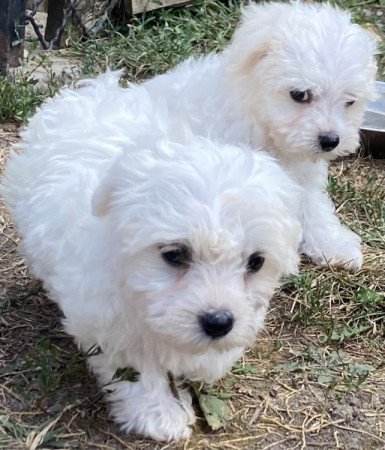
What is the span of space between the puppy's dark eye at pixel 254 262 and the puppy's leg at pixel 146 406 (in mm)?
574

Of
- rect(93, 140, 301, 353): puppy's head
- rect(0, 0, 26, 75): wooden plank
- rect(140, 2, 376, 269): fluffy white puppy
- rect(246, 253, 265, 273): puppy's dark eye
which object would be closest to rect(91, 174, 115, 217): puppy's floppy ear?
rect(93, 140, 301, 353): puppy's head

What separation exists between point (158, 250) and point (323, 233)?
6.73 ft

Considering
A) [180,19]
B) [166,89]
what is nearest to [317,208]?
[166,89]

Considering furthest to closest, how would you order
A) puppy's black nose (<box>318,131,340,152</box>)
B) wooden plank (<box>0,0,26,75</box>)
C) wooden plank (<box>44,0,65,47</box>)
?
wooden plank (<box>44,0,65,47</box>), wooden plank (<box>0,0,26,75</box>), puppy's black nose (<box>318,131,340,152</box>)

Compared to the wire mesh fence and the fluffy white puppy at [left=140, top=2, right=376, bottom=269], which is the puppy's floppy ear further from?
the wire mesh fence

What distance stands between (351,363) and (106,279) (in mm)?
1309

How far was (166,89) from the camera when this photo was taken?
4.43 meters

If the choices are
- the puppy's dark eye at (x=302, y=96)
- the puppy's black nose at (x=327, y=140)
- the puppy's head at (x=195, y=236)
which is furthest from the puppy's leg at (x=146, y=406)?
the puppy's dark eye at (x=302, y=96)

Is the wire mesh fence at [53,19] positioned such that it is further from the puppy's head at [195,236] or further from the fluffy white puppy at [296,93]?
the puppy's head at [195,236]

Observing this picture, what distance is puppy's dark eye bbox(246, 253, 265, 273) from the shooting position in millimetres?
2698

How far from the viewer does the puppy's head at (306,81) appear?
13.4 feet

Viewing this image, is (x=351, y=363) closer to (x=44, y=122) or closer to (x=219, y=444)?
(x=219, y=444)

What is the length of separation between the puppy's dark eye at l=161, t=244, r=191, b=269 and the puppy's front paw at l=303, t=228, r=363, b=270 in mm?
1869

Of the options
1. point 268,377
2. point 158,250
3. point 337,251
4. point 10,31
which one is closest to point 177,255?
point 158,250
